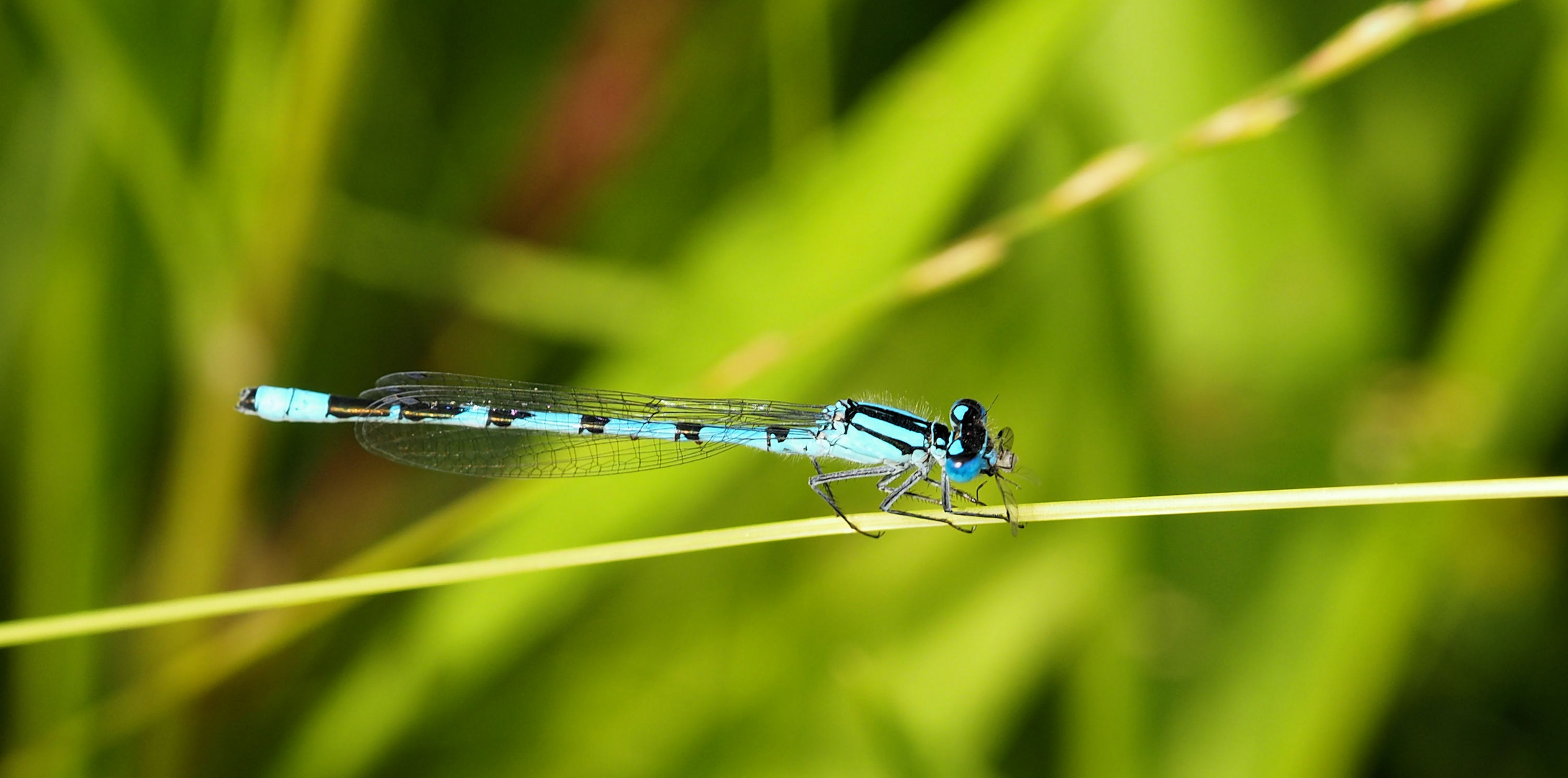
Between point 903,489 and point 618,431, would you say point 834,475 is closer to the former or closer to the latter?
point 903,489

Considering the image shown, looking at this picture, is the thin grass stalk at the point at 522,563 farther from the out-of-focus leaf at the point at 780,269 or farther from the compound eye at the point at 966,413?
the compound eye at the point at 966,413

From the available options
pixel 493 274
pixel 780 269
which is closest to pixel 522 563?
pixel 780 269

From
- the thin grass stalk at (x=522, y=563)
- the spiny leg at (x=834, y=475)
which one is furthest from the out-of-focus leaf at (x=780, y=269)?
→ the thin grass stalk at (x=522, y=563)

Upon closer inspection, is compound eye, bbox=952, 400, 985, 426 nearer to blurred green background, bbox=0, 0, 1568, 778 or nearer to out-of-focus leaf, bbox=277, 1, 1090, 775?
blurred green background, bbox=0, 0, 1568, 778

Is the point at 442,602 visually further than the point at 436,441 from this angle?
No

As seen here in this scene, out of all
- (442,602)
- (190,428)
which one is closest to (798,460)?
(442,602)

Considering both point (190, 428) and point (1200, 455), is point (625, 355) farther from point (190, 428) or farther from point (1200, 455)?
point (1200, 455)
